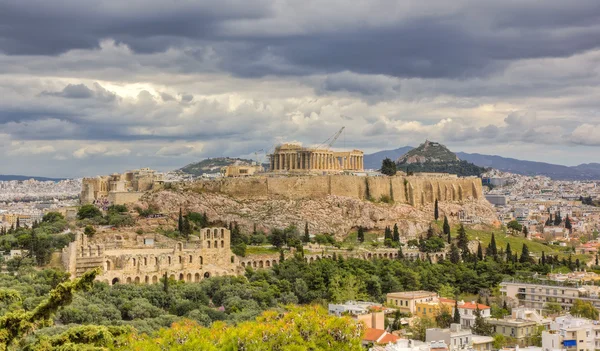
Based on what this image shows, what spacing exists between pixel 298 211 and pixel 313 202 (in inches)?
111

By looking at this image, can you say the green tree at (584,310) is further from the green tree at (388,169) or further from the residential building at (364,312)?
the green tree at (388,169)

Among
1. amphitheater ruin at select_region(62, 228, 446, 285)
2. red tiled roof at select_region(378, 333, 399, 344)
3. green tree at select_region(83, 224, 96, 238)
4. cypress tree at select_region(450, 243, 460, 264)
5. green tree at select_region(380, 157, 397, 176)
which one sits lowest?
red tiled roof at select_region(378, 333, 399, 344)

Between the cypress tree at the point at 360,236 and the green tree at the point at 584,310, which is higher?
the cypress tree at the point at 360,236

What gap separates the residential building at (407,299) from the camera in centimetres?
6288

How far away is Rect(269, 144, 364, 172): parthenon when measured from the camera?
104875 millimetres

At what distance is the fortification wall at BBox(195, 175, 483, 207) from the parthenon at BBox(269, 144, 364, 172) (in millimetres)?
5760

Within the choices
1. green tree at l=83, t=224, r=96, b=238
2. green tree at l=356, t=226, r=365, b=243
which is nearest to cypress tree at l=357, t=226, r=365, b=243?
green tree at l=356, t=226, r=365, b=243

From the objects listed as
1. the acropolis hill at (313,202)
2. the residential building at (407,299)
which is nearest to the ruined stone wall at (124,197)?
the acropolis hill at (313,202)

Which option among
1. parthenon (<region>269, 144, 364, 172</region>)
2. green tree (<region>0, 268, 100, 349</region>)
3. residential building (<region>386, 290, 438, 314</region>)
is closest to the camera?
green tree (<region>0, 268, 100, 349</region>)

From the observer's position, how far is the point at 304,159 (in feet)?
346

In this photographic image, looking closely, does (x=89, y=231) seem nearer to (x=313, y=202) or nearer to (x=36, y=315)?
(x=313, y=202)

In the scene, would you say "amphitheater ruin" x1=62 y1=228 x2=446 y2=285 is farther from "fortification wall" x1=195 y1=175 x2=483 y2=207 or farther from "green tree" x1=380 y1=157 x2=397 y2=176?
"green tree" x1=380 y1=157 x2=397 y2=176

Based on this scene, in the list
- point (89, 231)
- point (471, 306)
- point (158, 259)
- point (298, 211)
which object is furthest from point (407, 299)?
point (298, 211)

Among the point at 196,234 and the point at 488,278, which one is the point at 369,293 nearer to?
the point at 488,278
